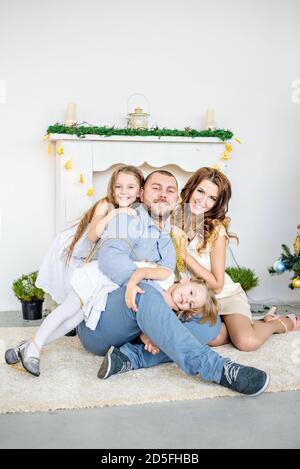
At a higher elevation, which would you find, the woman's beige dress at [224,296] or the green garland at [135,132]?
the green garland at [135,132]

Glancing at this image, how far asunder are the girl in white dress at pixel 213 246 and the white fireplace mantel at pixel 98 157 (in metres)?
0.83

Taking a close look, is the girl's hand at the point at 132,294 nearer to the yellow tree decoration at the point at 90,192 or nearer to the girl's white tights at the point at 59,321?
the girl's white tights at the point at 59,321

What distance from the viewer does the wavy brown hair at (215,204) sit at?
2.87 meters

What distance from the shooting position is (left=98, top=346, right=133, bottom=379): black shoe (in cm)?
232

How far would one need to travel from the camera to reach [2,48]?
12.2 feet

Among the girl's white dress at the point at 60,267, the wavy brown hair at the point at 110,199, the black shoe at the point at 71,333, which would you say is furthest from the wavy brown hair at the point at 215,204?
the black shoe at the point at 71,333

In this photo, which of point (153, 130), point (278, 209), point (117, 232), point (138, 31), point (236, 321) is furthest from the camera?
point (278, 209)

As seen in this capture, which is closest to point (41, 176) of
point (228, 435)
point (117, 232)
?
point (117, 232)

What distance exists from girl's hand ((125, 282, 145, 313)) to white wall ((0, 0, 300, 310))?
67.3 inches

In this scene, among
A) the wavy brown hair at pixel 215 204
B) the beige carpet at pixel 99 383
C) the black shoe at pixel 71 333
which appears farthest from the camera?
the black shoe at pixel 71 333

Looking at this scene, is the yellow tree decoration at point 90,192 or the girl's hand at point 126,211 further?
the yellow tree decoration at point 90,192

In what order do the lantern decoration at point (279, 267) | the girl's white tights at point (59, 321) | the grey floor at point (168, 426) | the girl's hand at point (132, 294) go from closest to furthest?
1. the grey floor at point (168, 426)
2. the girl's hand at point (132, 294)
3. the girl's white tights at point (59, 321)
4. the lantern decoration at point (279, 267)
